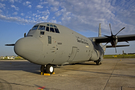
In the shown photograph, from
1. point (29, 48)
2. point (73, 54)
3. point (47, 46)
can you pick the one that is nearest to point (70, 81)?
point (47, 46)

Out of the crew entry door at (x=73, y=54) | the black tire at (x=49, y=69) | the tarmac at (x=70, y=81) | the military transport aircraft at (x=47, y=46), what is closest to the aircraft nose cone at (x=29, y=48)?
the military transport aircraft at (x=47, y=46)

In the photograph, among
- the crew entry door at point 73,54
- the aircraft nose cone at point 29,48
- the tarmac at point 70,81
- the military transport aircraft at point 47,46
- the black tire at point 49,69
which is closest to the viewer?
the tarmac at point 70,81

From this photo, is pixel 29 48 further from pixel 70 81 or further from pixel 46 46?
pixel 70 81

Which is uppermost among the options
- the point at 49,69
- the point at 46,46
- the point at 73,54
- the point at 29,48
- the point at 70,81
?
the point at 46,46

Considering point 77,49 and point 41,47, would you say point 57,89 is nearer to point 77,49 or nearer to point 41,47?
point 41,47

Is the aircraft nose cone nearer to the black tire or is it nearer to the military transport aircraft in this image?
the military transport aircraft

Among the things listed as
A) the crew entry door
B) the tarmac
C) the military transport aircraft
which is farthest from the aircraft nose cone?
the crew entry door

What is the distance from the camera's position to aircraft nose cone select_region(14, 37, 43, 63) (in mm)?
6547

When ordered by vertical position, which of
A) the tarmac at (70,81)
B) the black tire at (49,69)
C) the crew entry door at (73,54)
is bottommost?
the tarmac at (70,81)

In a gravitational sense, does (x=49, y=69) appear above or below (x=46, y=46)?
below

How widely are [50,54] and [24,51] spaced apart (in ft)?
6.24

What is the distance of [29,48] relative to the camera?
22.0 feet

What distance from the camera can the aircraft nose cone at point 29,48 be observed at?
655cm

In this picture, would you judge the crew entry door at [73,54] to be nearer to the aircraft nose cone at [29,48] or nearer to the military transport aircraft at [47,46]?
the military transport aircraft at [47,46]
